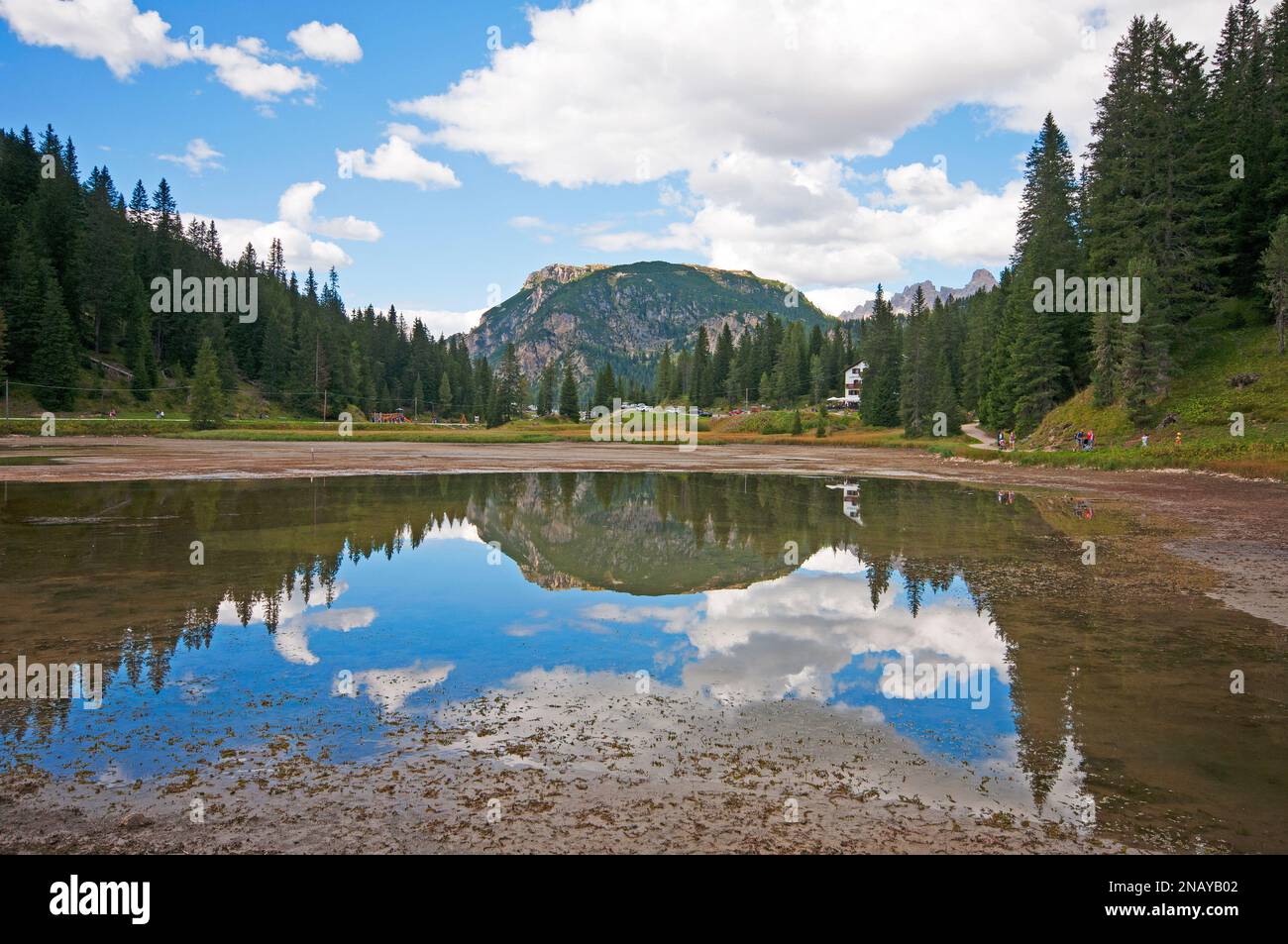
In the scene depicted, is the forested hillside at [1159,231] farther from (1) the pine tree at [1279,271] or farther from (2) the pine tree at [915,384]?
(2) the pine tree at [915,384]

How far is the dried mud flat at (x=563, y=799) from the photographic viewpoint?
5.58 meters

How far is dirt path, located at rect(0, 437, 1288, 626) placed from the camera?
18.8 meters

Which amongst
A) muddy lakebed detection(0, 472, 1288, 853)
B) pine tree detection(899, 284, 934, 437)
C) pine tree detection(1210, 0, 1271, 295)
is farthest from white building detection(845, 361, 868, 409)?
muddy lakebed detection(0, 472, 1288, 853)

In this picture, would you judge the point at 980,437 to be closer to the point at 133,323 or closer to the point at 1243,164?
the point at 1243,164

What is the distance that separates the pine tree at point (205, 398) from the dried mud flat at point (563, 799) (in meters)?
103

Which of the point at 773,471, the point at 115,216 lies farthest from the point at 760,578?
the point at 115,216

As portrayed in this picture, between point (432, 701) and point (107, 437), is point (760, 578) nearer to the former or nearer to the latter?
point (432, 701)

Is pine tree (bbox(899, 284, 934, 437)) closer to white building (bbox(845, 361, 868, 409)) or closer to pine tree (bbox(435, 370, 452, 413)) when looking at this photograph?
white building (bbox(845, 361, 868, 409))

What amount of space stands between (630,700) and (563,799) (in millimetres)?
2843

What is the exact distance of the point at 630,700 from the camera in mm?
9117

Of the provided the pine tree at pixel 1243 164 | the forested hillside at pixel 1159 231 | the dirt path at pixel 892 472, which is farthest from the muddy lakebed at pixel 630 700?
the pine tree at pixel 1243 164

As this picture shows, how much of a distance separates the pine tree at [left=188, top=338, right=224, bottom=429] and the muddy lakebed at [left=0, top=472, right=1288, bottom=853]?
84796mm

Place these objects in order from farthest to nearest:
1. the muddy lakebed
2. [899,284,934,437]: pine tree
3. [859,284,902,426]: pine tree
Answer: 1. [859,284,902,426]: pine tree
2. [899,284,934,437]: pine tree
3. the muddy lakebed

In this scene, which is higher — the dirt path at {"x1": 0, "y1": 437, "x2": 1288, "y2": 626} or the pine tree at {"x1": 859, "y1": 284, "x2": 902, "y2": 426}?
the pine tree at {"x1": 859, "y1": 284, "x2": 902, "y2": 426}
